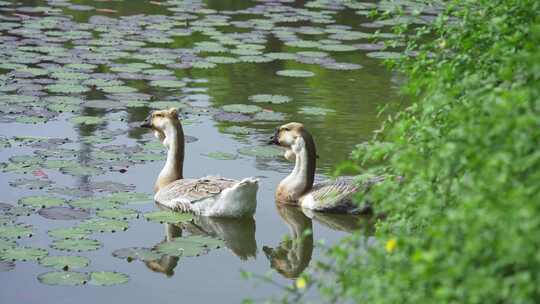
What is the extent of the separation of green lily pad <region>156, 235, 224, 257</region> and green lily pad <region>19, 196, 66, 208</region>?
1149mm

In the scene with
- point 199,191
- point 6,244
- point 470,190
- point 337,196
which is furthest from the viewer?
point 337,196

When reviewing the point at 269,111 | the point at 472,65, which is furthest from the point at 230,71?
the point at 472,65

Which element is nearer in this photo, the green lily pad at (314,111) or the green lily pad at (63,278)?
the green lily pad at (63,278)

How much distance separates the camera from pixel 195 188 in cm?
897

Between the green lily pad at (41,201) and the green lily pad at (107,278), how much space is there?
1412mm

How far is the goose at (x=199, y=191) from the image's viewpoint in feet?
28.6

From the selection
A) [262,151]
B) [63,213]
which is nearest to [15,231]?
[63,213]

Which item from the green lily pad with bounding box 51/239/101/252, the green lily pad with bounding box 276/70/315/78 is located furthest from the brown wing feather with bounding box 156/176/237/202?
the green lily pad with bounding box 276/70/315/78

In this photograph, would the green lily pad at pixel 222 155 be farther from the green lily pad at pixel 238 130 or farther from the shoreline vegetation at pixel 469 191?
the shoreline vegetation at pixel 469 191

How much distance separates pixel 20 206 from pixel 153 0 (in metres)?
10.4

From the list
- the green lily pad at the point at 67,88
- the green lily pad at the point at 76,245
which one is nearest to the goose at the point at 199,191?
the green lily pad at the point at 76,245

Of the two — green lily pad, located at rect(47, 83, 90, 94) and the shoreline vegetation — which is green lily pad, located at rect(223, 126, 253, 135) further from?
the shoreline vegetation

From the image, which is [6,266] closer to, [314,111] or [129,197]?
[129,197]

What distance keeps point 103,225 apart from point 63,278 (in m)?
1.03
